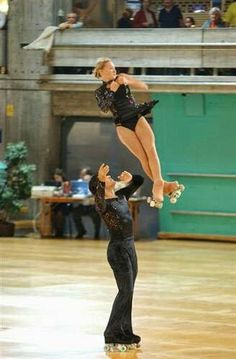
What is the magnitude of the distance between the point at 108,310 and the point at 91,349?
3160 millimetres

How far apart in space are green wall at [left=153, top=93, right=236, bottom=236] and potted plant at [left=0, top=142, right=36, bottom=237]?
3314mm

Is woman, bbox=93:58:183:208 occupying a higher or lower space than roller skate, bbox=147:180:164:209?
higher

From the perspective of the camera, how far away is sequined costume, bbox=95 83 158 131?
9469 millimetres

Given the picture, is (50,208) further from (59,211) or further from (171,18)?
(171,18)

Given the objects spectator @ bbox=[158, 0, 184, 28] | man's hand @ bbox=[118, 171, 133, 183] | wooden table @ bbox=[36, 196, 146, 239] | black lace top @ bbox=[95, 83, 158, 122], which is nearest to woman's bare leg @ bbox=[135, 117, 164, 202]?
black lace top @ bbox=[95, 83, 158, 122]

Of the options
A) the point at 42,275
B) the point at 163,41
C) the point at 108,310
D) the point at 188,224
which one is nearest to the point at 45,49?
the point at 163,41

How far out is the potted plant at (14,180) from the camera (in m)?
26.0

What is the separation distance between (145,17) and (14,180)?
513cm

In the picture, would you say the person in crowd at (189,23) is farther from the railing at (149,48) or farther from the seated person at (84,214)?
the seated person at (84,214)

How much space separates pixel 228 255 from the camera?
22844 mm

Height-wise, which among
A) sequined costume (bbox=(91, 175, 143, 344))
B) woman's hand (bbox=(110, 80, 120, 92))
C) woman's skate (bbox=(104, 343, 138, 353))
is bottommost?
woman's skate (bbox=(104, 343, 138, 353))

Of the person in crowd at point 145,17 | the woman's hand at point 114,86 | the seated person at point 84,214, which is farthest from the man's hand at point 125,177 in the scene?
the person in crowd at point 145,17

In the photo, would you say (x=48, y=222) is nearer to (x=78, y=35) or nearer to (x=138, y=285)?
(x=78, y=35)

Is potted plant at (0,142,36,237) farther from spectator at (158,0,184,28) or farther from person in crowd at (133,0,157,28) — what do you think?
spectator at (158,0,184,28)
